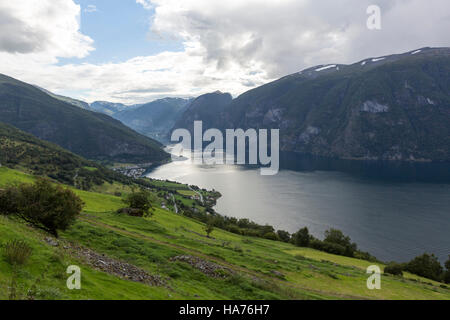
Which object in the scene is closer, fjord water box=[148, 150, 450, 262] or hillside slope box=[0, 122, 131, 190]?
fjord water box=[148, 150, 450, 262]

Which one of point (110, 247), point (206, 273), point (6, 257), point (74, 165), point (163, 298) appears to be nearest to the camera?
point (6, 257)

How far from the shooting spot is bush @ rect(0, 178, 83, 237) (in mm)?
26969

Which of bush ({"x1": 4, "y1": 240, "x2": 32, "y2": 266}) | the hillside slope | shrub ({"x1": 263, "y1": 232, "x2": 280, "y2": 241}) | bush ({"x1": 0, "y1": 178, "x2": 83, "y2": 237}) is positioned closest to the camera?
bush ({"x1": 4, "y1": 240, "x2": 32, "y2": 266})

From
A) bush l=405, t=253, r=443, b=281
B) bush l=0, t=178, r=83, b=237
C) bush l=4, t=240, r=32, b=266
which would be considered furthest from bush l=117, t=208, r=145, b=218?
bush l=405, t=253, r=443, b=281

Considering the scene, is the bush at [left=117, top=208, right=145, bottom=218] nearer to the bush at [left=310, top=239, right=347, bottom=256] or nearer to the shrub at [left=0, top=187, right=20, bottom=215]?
the shrub at [left=0, top=187, right=20, bottom=215]

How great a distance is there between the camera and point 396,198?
523 ft

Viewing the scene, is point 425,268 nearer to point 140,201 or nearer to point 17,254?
point 140,201

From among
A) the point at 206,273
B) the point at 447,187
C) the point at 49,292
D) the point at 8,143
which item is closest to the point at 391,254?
the point at 206,273

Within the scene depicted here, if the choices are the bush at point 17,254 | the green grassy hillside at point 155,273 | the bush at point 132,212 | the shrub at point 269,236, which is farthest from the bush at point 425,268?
the bush at point 17,254

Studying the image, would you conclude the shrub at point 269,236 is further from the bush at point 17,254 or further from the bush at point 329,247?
the bush at point 17,254

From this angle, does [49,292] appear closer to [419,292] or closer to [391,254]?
[419,292]

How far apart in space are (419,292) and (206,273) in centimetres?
3431

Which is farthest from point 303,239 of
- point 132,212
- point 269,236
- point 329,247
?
point 132,212

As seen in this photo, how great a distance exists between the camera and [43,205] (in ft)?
89.3
